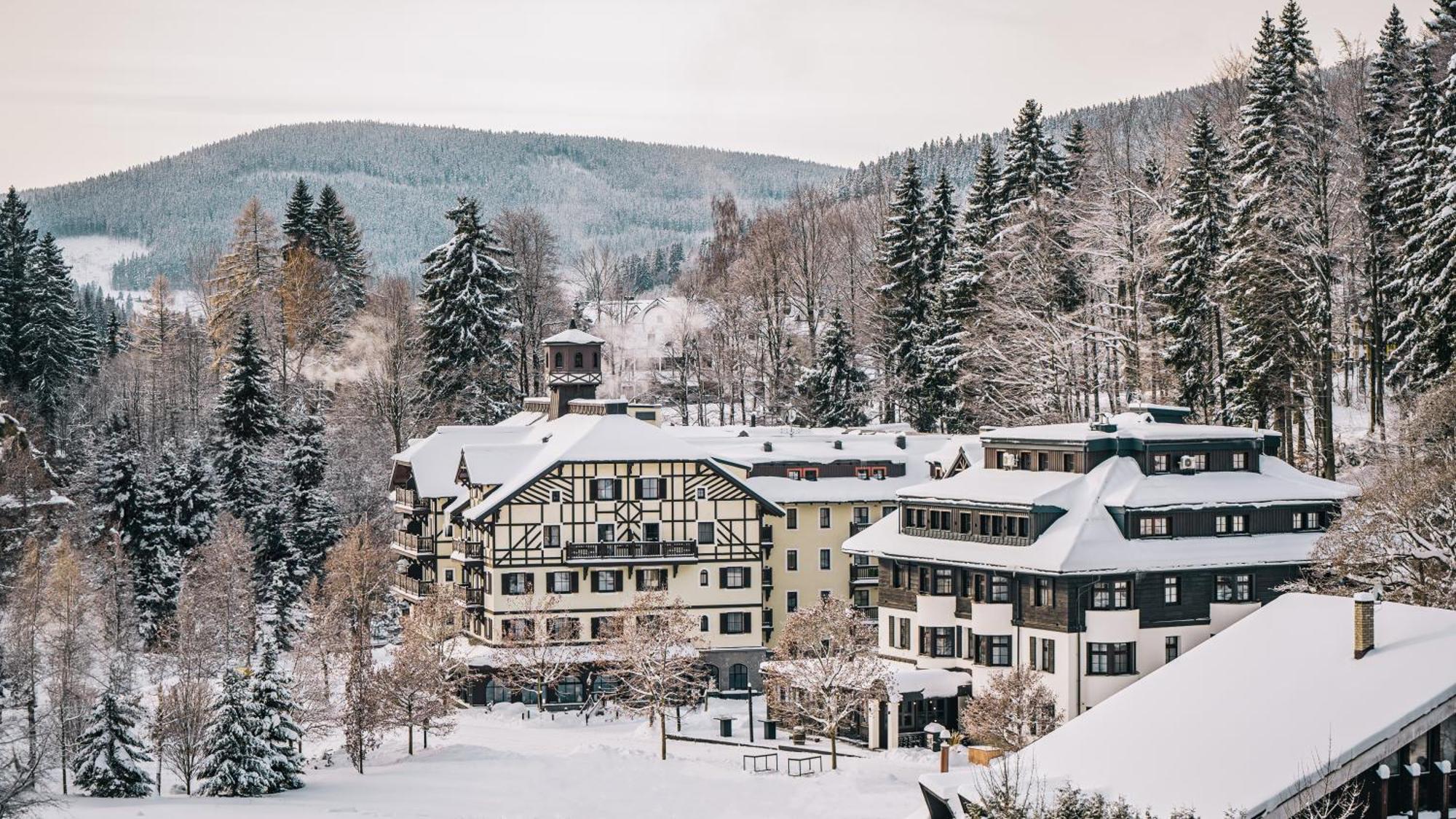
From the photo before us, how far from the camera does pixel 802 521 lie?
260 feet

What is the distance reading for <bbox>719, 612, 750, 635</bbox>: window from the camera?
75562 millimetres

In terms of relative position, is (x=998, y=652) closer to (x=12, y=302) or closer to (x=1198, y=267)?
(x=1198, y=267)

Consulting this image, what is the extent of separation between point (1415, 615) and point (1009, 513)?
77.5ft

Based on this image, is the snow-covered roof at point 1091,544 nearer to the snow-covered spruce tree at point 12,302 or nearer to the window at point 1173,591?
the window at point 1173,591

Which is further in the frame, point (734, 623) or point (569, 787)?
point (734, 623)

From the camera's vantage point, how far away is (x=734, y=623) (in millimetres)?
75688

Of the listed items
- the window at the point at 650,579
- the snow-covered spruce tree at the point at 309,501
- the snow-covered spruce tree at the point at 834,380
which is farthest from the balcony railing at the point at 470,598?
the snow-covered spruce tree at the point at 834,380

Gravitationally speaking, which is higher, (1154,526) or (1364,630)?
(1154,526)

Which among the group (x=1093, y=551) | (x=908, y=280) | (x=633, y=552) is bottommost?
(x=633, y=552)

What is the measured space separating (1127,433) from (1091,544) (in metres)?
5.66

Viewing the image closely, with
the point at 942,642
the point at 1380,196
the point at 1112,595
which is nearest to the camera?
the point at 1112,595

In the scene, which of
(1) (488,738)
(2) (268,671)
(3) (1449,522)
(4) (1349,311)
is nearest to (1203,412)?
(4) (1349,311)

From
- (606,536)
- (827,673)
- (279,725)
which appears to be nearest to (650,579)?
(606,536)

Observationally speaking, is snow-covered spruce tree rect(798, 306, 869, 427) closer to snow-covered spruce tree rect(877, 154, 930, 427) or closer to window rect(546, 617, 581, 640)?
snow-covered spruce tree rect(877, 154, 930, 427)
